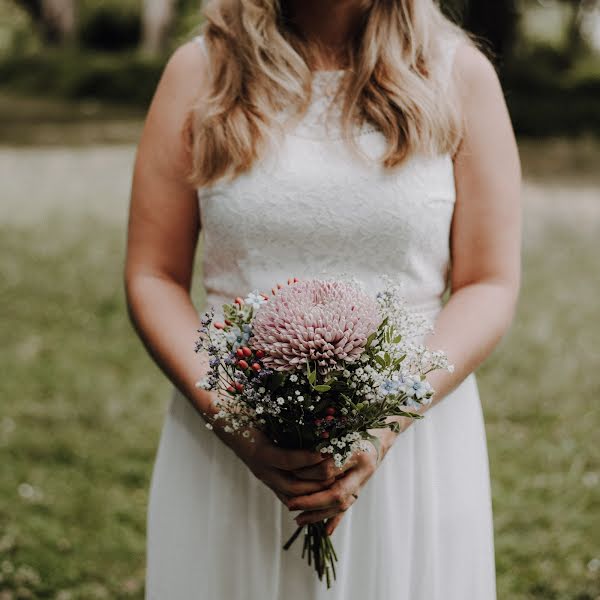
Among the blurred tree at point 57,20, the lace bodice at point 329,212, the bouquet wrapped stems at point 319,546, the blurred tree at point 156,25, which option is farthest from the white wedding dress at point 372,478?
the blurred tree at point 57,20

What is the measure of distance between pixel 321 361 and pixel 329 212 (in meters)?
0.66

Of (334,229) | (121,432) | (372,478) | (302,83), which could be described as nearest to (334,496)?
(372,478)

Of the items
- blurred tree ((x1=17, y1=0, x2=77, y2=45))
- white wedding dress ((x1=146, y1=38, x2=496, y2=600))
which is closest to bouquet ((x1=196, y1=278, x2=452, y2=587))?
white wedding dress ((x1=146, y1=38, x2=496, y2=600))

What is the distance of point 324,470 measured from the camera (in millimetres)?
1827

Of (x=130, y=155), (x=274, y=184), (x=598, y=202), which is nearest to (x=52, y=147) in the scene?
(x=130, y=155)

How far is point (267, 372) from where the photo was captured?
1616 mm

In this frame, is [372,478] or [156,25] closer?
[372,478]

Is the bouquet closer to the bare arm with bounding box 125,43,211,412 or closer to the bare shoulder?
the bare arm with bounding box 125,43,211,412

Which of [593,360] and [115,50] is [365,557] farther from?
[115,50]

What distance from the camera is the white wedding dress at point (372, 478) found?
85.6 inches

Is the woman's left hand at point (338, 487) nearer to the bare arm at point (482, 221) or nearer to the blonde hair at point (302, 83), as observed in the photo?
the bare arm at point (482, 221)

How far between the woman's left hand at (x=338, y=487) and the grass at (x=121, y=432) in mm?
2526

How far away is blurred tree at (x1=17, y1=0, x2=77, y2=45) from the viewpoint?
27859 mm

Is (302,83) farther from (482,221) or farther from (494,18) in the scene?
(494,18)
